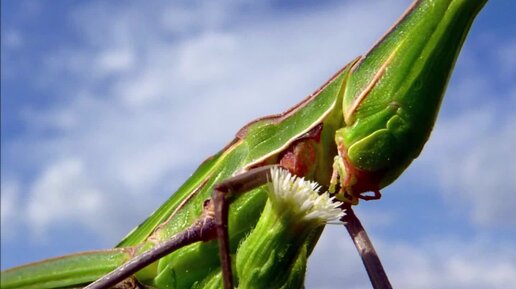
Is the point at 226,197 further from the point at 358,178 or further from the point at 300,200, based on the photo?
the point at 358,178

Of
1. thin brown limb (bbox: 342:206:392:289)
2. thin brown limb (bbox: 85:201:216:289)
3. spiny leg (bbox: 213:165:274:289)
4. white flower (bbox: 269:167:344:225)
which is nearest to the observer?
spiny leg (bbox: 213:165:274:289)

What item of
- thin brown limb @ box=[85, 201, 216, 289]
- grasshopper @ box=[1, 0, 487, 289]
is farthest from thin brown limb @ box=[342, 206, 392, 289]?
thin brown limb @ box=[85, 201, 216, 289]

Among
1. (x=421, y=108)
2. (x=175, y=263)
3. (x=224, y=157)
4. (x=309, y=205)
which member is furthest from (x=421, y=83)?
(x=175, y=263)

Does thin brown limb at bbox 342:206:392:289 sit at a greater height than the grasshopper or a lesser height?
lesser

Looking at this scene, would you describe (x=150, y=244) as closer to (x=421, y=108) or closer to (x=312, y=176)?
(x=312, y=176)

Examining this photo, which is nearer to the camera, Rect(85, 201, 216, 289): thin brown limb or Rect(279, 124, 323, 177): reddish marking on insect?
Rect(85, 201, 216, 289): thin brown limb

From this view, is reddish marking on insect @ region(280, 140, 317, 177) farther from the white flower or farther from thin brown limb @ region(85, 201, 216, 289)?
thin brown limb @ region(85, 201, 216, 289)

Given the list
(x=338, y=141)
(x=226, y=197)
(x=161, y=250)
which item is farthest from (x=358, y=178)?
(x=161, y=250)

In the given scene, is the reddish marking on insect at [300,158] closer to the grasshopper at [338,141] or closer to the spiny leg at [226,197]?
the grasshopper at [338,141]
